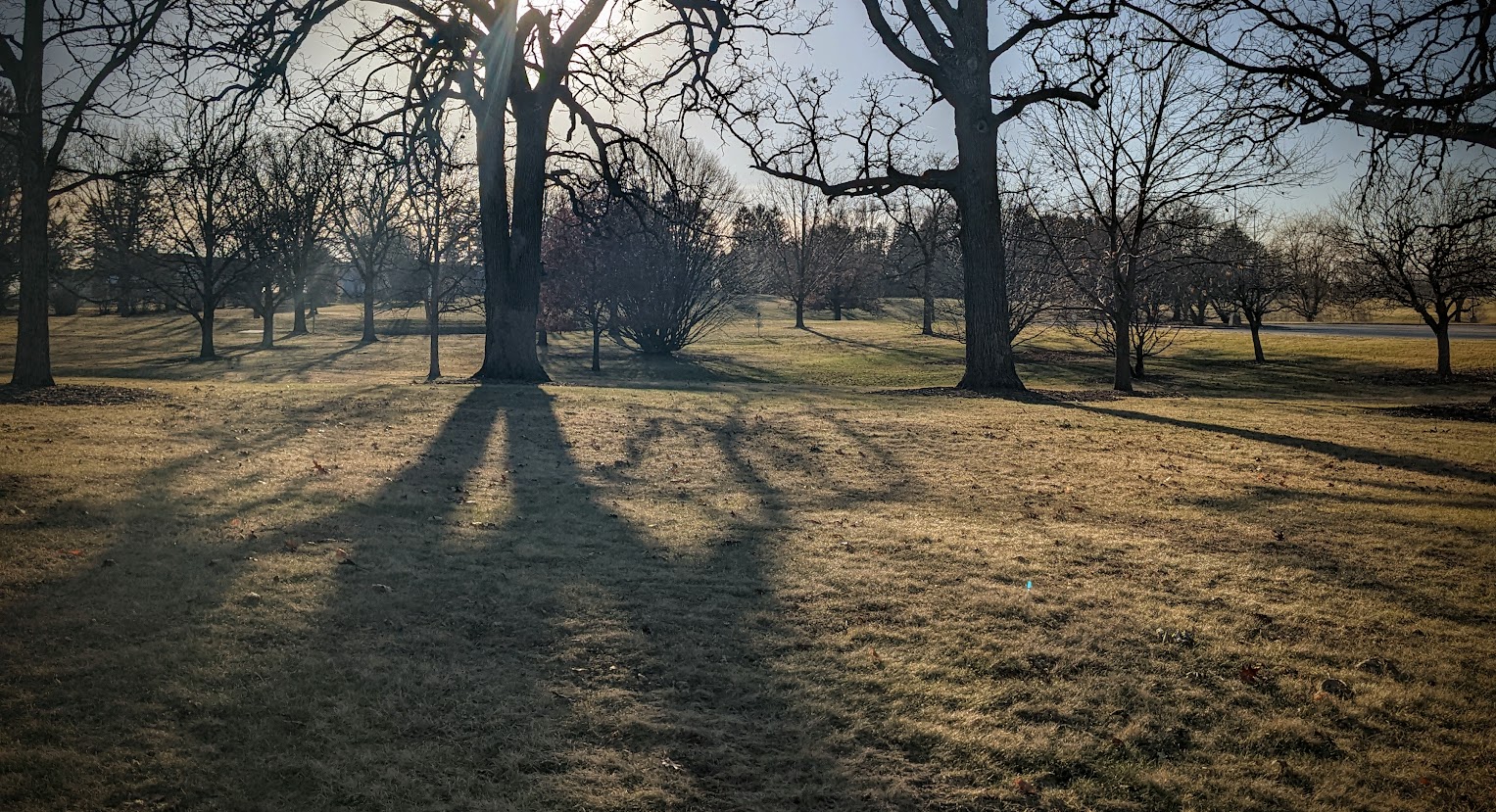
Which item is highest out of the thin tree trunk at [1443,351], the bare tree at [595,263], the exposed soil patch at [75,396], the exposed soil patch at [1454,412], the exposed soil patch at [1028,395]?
the bare tree at [595,263]

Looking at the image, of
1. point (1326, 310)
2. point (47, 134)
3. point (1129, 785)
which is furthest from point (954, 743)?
point (1326, 310)

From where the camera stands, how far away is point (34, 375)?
13812 millimetres

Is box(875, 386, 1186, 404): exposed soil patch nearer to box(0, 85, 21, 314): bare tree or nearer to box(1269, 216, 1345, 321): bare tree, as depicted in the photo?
box(1269, 216, 1345, 321): bare tree

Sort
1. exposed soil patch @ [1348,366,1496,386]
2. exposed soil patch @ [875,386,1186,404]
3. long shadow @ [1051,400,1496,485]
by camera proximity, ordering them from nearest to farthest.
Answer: long shadow @ [1051,400,1496,485]
exposed soil patch @ [875,386,1186,404]
exposed soil patch @ [1348,366,1496,386]

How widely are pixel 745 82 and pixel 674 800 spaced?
16.9 metres

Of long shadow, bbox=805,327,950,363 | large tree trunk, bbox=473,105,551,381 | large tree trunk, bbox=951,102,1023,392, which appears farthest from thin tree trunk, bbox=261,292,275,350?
large tree trunk, bbox=951,102,1023,392

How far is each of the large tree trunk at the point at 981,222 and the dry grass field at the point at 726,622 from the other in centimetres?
615

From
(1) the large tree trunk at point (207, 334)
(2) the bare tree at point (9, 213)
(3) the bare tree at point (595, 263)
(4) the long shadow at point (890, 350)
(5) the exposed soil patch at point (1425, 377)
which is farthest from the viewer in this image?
(4) the long shadow at point (890, 350)

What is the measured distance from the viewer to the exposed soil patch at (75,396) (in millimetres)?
12500

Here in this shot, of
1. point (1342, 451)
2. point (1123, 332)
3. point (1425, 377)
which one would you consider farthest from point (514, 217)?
point (1425, 377)

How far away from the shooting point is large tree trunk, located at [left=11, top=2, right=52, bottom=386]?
536 inches

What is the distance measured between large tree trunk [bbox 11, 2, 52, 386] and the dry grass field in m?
2.94

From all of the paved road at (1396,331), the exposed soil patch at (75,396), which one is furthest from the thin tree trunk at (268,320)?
the paved road at (1396,331)

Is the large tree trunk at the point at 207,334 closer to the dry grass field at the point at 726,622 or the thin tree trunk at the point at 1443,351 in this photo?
the dry grass field at the point at 726,622
